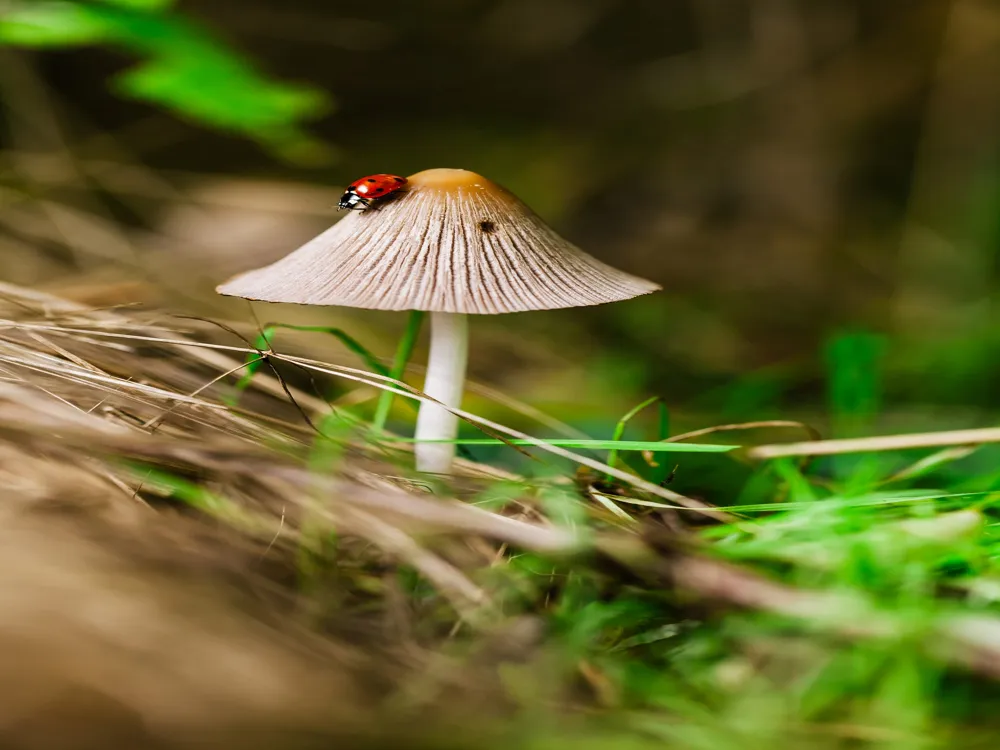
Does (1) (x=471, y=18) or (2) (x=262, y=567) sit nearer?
(2) (x=262, y=567)

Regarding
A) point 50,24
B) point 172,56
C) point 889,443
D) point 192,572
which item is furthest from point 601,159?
point 192,572

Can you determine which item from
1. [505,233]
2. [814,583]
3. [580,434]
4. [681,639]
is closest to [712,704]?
[681,639]

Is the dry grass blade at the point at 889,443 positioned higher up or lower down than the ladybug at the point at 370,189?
lower down

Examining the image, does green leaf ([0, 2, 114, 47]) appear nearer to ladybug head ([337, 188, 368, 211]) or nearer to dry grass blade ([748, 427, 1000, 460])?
ladybug head ([337, 188, 368, 211])

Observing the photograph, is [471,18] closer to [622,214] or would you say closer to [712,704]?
[622,214]

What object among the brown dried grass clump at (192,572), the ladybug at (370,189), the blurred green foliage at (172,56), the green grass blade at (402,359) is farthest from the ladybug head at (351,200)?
the blurred green foliage at (172,56)

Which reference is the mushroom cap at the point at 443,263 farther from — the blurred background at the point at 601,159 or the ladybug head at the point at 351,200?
the blurred background at the point at 601,159

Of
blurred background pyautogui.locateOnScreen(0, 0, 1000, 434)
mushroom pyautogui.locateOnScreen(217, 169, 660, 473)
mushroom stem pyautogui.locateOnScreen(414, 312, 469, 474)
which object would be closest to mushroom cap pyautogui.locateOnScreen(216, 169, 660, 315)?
mushroom pyautogui.locateOnScreen(217, 169, 660, 473)
